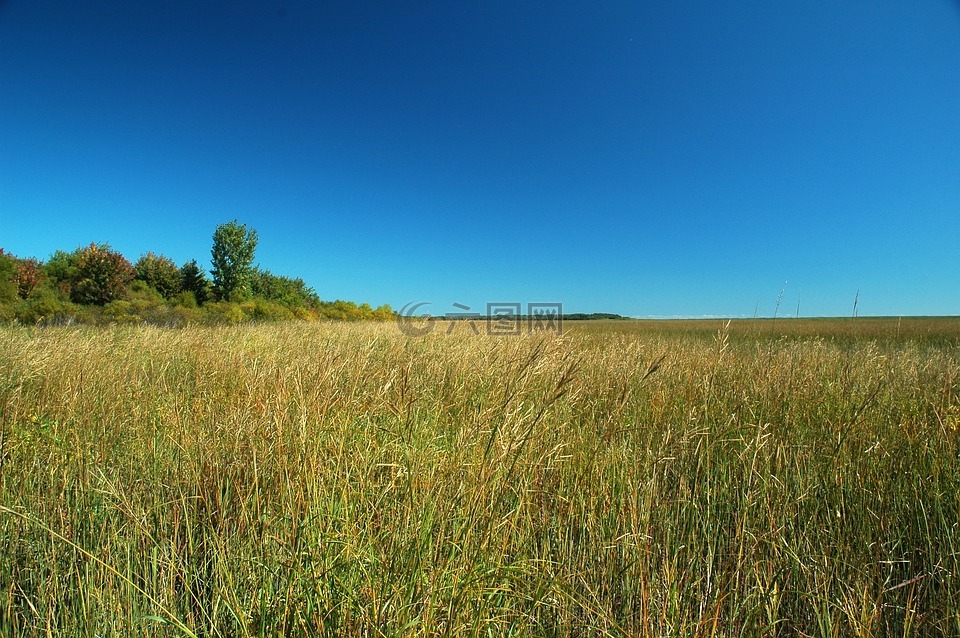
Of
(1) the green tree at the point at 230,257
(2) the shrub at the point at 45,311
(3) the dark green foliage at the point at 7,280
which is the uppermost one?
(1) the green tree at the point at 230,257

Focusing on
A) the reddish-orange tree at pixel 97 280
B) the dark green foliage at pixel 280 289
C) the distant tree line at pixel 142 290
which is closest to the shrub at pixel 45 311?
the distant tree line at pixel 142 290

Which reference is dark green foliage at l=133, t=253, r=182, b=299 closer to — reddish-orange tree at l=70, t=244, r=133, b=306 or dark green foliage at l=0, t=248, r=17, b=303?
reddish-orange tree at l=70, t=244, r=133, b=306

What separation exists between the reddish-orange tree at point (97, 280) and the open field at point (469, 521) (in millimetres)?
17281

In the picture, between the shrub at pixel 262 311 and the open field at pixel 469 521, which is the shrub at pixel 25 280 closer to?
the shrub at pixel 262 311

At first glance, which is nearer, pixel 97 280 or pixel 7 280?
pixel 7 280

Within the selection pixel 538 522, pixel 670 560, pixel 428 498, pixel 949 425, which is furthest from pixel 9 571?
pixel 949 425

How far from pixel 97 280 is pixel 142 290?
1.92 metres

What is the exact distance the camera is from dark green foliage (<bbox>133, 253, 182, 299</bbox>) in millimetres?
18781

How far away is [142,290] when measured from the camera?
54.1 feet

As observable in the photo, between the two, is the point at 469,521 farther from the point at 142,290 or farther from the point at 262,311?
the point at 142,290

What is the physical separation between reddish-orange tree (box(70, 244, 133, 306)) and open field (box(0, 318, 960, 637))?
17281 millimetres

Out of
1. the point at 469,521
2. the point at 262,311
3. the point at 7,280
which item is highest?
the point at 7,280

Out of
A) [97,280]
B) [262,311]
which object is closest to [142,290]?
[97,280]

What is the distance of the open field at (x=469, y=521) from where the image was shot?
1.03m
